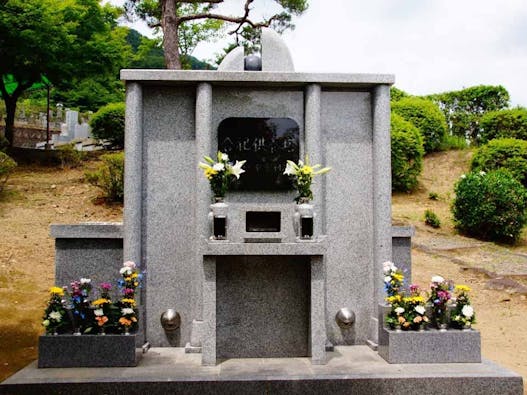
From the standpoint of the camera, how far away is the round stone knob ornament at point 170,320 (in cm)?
563

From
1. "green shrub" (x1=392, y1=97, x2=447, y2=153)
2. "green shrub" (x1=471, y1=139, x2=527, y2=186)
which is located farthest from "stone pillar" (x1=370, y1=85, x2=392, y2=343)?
"green shrub" (x1=392, y1=97, x2=447, y2=153)

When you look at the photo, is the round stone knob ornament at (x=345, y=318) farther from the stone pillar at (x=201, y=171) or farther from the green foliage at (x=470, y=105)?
the green foliage at (x=470, y=105)

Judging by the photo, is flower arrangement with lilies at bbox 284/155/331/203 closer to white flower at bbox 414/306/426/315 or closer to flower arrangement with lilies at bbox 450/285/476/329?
white flower at bbox 414/306/426/315

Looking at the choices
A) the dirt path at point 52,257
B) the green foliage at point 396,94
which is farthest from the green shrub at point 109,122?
the green foliage at point 396,94

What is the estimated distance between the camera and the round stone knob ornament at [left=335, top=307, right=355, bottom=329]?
570cm

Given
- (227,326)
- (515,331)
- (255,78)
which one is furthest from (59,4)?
(515,331)

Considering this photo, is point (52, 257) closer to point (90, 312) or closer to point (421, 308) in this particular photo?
point (90, 312)

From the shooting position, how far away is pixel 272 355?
5445 mm

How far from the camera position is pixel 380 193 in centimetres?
577

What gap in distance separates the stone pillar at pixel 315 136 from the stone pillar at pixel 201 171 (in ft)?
3.62

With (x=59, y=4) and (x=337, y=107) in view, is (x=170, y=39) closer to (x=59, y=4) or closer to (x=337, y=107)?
(x=59, y=4)

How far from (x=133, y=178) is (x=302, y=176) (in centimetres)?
185

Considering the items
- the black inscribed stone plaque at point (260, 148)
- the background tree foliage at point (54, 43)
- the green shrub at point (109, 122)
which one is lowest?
the black inscribed stone plaque at point (260, 148)

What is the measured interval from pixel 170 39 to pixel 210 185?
29.4 ft
